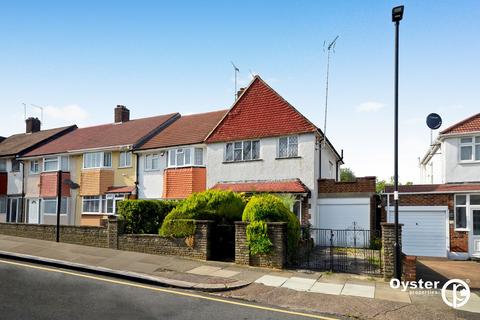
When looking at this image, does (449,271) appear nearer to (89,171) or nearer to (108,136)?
(89,171)

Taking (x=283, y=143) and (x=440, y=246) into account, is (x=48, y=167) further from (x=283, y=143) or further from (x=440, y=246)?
(x=440, y=246)

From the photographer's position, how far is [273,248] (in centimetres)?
1279

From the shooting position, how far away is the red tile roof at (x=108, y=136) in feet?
89.7

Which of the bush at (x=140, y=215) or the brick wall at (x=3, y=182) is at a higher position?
the brick wall at (x=3, y=182)

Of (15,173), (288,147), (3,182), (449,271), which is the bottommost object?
(449,271)

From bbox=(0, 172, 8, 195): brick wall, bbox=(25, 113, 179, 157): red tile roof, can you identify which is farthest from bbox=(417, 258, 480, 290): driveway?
bbox=(0, 172, 8, 195): brick wall

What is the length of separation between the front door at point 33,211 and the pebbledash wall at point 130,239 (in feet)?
39.9

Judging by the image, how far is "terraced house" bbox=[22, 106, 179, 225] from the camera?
1037 inches

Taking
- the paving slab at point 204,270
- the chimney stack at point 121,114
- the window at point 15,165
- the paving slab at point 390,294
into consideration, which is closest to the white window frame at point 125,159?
the chimney stack at point 121,114

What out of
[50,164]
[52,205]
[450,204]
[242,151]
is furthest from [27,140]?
[450,204]

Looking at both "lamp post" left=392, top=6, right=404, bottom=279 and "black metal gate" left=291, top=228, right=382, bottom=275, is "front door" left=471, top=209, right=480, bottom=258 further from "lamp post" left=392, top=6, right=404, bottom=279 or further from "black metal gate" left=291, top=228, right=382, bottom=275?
"lamp post" left=392, top=6, right=404, bottom=279

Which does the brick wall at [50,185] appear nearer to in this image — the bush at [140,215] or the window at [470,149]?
the bush at [140,215]

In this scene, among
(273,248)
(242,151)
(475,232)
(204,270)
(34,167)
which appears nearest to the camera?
(204,270)

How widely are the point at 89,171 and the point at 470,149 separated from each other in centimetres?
2348
